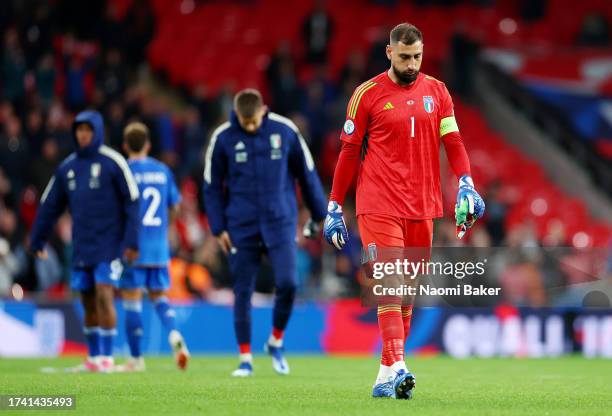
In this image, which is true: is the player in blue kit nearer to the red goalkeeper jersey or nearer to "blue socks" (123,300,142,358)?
"blue socks" (123,300,142,358)

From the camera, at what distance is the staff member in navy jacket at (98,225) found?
1240 centimetres

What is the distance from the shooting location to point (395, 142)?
902 cm

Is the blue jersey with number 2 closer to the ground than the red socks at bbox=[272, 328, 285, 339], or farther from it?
farther from it

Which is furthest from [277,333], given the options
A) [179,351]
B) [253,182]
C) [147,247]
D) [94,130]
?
[94,130]

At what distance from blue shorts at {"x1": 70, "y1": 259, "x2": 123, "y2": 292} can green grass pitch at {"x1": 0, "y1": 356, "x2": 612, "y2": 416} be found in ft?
3.07

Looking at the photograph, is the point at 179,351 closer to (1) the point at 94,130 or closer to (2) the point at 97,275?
(2) the point at 97,275

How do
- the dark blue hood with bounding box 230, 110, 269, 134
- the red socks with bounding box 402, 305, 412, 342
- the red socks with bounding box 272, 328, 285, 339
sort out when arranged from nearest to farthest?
the red socks with bounding box 402, 305, 412, 342 → the dark blue hood with bounding box 230, 110, 269, 134 → the red socks with bounding box 272, 328, 285, 339

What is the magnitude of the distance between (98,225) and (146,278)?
1.02 m

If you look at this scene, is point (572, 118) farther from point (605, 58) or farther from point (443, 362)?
point (443, 362)

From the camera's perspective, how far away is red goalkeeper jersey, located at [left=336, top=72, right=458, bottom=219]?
9000 millimetres

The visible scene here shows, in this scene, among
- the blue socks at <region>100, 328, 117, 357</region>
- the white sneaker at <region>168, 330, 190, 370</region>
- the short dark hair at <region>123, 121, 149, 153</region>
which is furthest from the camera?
the short dark hair at <region>123, 121, 149, 153</region>

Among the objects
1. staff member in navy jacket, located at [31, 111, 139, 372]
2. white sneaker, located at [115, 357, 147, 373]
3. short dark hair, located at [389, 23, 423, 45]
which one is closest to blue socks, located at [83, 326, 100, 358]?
staff member in navy jacket, located at [31, 111, 139, 372]

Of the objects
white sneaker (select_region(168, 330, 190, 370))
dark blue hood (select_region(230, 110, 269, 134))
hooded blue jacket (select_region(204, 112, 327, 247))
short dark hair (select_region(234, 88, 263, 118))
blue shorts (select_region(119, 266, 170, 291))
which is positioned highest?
short dark hair (select_region(234, 88, 263, 118))

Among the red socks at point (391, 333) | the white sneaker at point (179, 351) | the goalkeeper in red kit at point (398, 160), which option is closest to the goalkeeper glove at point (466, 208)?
the goalkeeper in red kit at point (398, 160)
